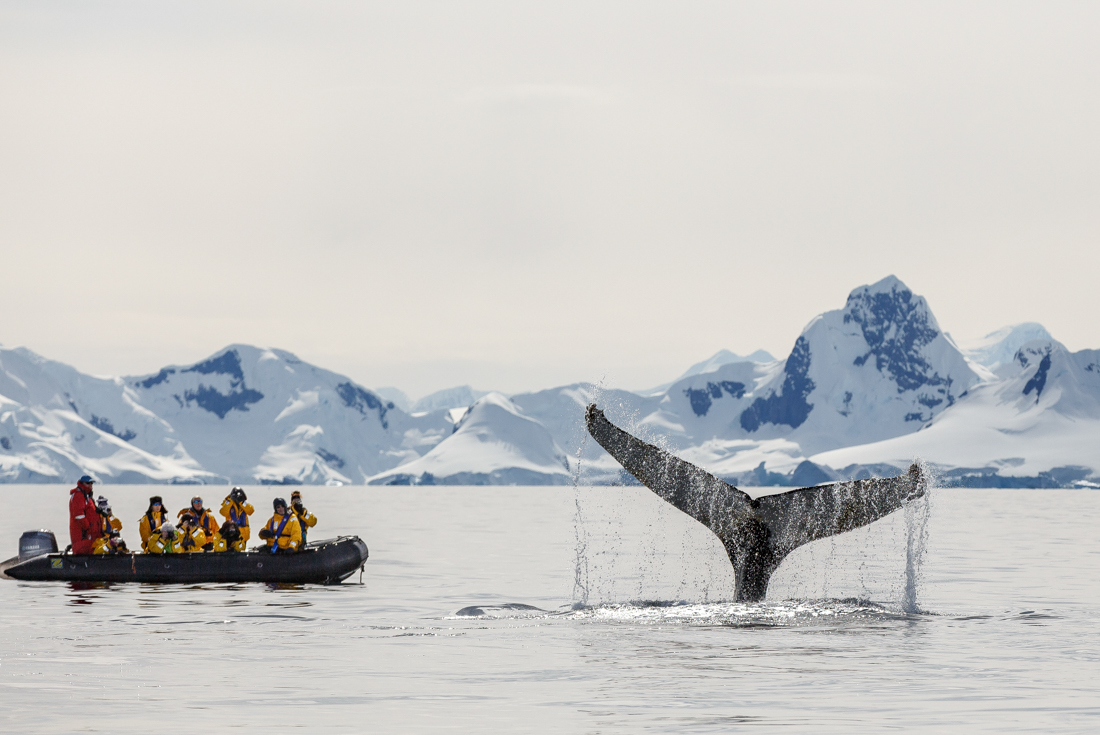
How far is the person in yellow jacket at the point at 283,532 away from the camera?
2922 cm

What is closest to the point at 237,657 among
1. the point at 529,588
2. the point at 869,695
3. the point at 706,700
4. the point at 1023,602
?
the point at 706,700

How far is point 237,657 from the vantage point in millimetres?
16844

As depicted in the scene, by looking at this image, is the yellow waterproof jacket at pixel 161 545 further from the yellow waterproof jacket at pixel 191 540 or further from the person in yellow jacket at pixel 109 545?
the person in yellow jacket at pixel 109 545

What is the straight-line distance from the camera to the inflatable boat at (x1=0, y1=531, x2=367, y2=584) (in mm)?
28578

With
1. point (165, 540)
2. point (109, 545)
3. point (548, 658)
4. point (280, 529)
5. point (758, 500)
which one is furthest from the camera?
point (109, 545)

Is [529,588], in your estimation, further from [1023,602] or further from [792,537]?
[792,537]

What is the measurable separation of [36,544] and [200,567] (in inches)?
189

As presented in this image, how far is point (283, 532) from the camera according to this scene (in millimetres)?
29375

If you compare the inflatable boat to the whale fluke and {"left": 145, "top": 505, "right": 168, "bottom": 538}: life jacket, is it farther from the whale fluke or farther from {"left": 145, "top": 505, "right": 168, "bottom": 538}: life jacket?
the whale fluke

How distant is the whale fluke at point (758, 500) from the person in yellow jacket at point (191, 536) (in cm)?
1478

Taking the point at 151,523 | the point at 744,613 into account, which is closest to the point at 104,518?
the point at 151,523

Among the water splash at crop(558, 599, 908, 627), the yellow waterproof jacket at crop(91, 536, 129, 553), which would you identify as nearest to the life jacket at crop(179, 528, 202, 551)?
the yellow waterproof jacket at crop(91, 536, 129, 553)

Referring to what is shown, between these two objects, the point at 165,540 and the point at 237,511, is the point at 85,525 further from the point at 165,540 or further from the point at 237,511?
the point at 237,511

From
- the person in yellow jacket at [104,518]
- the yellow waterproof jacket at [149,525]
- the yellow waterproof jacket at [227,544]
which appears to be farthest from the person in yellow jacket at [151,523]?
the yellow waterproof jacket at [227,544]
